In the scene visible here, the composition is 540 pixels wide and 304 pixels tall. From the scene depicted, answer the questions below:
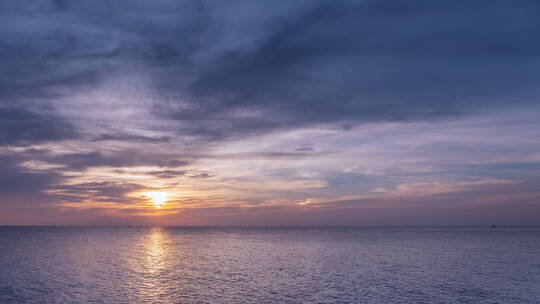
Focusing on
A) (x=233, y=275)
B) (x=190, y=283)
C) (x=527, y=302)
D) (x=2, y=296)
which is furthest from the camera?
(x=233, y=275)

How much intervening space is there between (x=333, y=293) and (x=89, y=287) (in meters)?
31.4

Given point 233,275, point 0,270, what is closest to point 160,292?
point 233,275

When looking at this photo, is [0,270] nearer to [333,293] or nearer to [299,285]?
[299,285]

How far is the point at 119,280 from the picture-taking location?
2172 inches

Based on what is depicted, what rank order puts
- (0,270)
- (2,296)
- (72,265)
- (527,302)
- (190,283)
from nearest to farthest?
1. (527,302)
2. (2,296)
3. (190,283)
4. (0,270)
5. (72,265)

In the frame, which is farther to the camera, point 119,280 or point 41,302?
point 119,280

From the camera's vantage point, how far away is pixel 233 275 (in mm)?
58844

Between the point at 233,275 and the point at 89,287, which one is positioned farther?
the point at 233,275

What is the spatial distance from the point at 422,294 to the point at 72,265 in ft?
203

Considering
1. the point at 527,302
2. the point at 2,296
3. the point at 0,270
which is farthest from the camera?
the point at 0,270

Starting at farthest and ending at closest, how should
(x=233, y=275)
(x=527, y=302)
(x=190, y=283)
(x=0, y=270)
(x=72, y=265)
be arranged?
(x=72, y=265), (x=0, y=270), (x=233, y=275), (x=190, y=283), (x=527, y=302)

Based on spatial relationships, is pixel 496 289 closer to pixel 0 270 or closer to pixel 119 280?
pixel 119 280

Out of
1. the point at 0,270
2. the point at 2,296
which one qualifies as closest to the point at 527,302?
the point at 2,296

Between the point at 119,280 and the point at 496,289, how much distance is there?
50.8m
